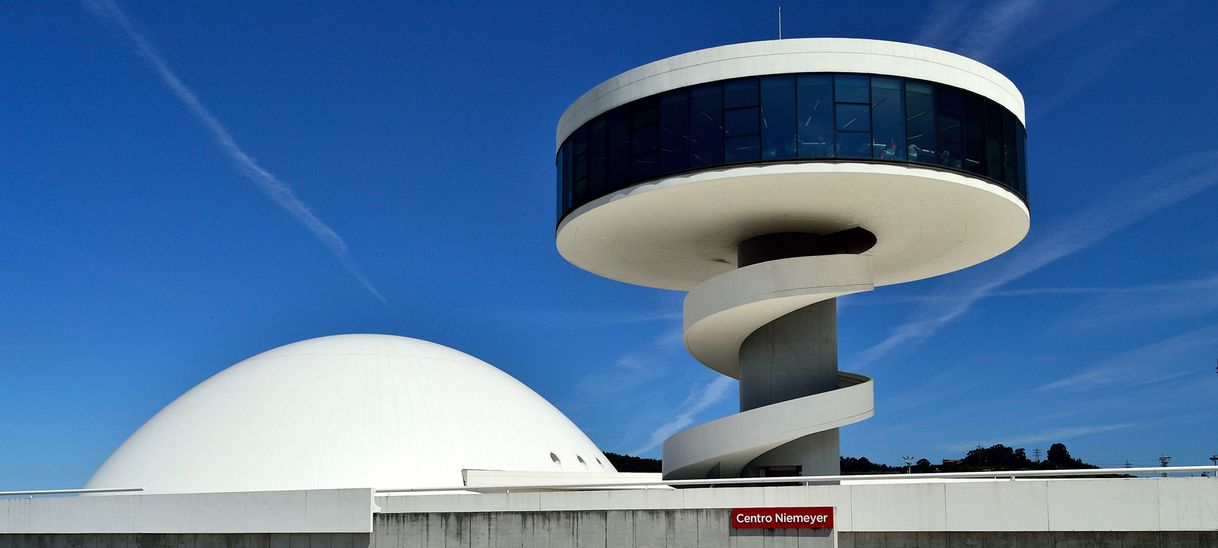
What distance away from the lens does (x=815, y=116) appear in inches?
1124

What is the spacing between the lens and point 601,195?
31.5 m

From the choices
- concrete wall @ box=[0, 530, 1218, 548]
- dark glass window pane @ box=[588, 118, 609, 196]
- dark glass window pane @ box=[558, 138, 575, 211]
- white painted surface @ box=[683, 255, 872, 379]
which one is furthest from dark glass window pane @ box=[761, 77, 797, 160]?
concrete wall @ box=[0, 530, 1218, 548]

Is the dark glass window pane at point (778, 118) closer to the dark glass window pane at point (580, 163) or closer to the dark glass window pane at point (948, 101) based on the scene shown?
the dark glass window pane at point (948, 101)

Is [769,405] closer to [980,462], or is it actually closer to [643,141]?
[643,141]

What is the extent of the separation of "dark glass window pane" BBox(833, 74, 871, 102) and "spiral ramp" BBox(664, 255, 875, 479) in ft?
15.6

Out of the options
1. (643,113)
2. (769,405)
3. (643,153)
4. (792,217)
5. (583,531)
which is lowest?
(583,531)

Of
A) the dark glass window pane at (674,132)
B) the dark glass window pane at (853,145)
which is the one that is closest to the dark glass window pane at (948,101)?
the dark glass window pane at (853,145)

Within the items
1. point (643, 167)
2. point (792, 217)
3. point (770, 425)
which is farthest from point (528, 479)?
point (792, 217)

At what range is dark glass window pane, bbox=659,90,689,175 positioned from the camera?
1161 inches

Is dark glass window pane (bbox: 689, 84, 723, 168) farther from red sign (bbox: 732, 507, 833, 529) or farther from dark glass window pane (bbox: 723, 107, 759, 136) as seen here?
red sign (bbox: 732, 507, 833, 529)

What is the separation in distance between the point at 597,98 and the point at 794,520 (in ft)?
43.8

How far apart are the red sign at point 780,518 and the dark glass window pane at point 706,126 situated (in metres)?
9.19

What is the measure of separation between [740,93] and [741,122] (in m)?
0.82

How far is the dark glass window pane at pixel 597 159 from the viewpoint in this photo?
31.4 m
